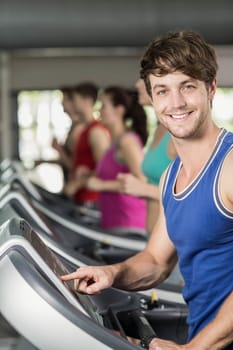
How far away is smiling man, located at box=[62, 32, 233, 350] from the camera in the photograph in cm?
174

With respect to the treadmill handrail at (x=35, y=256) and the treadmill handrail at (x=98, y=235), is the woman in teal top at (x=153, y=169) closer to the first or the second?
the treadmill handrail at (x=98, y=235)

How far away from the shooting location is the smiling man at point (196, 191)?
1.74 meters

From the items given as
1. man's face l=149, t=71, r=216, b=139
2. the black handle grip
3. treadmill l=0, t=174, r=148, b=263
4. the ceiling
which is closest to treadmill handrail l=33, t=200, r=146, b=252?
treadmill l=0, t=174, r=148, b=263

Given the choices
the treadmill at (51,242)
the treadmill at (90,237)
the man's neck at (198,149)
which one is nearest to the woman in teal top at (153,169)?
the treadmill at (90,237)

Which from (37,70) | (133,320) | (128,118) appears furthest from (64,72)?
(133,320)

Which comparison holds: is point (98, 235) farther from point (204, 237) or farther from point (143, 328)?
point (204, 237)

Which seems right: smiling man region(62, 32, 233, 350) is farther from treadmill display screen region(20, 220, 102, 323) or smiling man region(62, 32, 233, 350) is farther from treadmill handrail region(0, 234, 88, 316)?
treadmill handrail region(0, 234, 88, 316)

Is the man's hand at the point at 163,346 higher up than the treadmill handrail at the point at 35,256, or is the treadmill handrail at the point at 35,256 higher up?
the treadmill handrail at the point at 35,256

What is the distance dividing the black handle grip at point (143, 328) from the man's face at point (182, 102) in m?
0.46

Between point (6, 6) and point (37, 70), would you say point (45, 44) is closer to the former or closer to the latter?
point (6, 6)

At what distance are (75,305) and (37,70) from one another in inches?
341

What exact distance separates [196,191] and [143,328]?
20.4 inches

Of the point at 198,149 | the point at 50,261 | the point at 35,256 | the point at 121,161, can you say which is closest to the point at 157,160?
the point at 121,161

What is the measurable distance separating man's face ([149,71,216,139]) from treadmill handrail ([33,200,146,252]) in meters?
2.15
